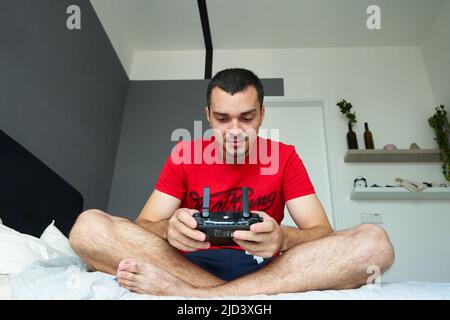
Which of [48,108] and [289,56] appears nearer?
[48,108]

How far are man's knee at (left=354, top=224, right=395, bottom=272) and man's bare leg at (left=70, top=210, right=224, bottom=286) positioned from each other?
1.07 ft

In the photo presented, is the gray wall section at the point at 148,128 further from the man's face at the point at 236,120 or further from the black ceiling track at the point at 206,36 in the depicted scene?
the man's face at the point at 236,120

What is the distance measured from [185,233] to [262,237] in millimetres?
151

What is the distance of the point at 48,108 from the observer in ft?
4.94

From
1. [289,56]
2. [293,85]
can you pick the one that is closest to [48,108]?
[293,85]

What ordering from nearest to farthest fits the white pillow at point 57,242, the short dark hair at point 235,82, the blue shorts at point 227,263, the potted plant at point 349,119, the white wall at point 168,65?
the blue shorts at point 227,263, the white pillow at point 57,242, the short dark hair at point 235,82, the potted plant at point 349,119, the white wall at point 168,65

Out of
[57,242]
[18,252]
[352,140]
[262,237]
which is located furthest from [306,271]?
[352,140]

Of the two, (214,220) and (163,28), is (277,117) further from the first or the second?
(214,220)

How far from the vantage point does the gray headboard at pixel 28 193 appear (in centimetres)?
109

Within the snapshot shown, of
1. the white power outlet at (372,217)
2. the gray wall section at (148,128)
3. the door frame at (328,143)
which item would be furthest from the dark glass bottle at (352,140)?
the gray wall section at (148,128)

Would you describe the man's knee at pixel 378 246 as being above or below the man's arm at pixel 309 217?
below

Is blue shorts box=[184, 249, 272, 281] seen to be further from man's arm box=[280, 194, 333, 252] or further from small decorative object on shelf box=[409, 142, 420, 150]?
small decorative object on shelf box=[409, 142, 420, 150]

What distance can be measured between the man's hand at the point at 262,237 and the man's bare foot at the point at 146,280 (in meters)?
0.14
